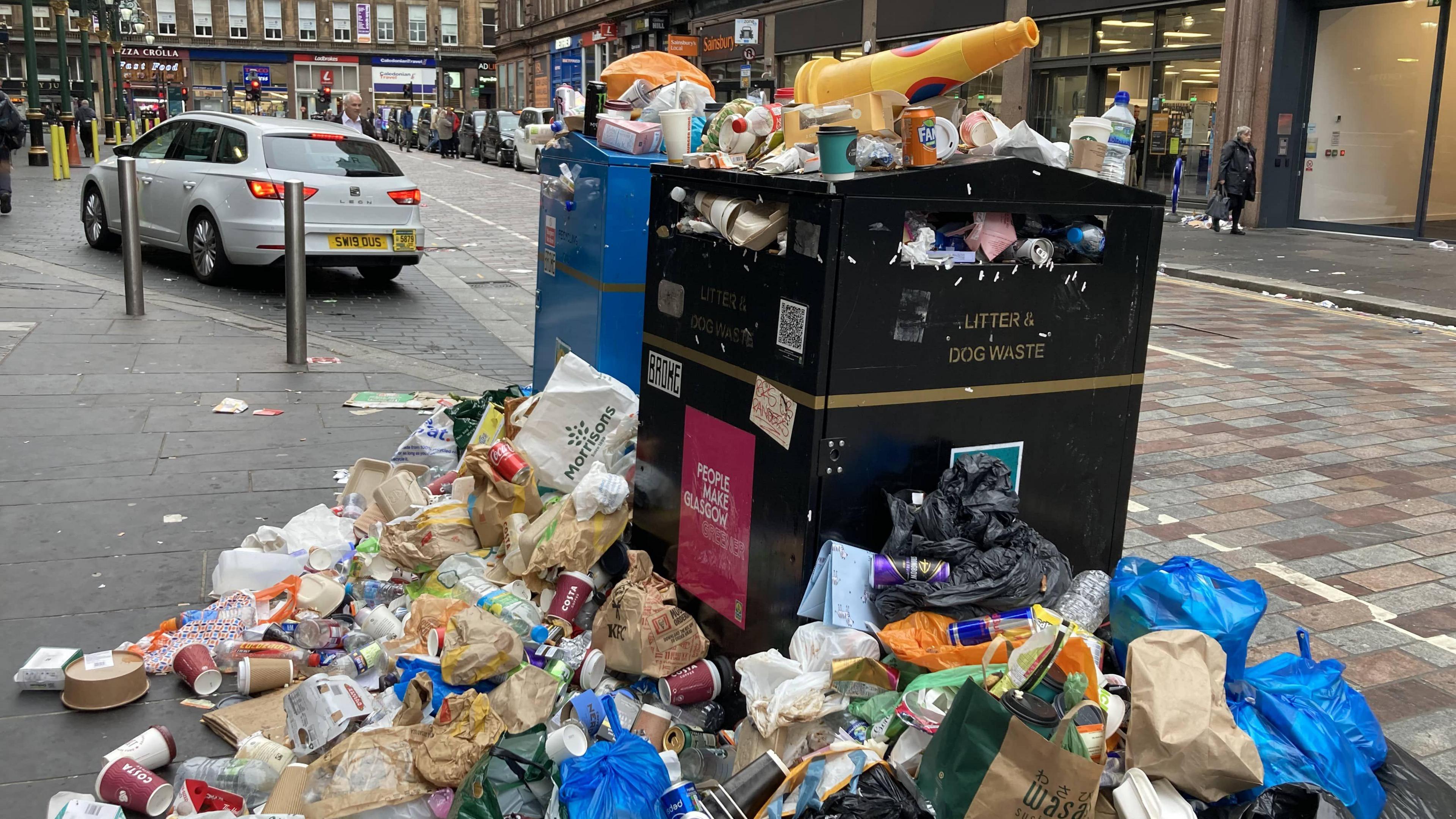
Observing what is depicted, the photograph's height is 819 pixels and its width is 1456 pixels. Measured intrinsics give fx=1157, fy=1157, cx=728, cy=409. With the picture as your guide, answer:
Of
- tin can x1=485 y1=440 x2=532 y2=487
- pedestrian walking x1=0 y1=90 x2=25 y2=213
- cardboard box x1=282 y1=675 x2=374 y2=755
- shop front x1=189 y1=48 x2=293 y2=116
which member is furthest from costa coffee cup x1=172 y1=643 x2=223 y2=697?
shop front x1=189 y1=48 x2=293 y2=116

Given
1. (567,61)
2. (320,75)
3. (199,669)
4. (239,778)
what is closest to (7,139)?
(199,669)

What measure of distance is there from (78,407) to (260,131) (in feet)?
16.1

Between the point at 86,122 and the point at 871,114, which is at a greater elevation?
the point at 86,122

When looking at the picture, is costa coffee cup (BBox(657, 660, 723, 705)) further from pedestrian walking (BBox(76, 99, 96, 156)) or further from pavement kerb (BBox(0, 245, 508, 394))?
pedestrian walking (BBox(76, 99, 96, 156))

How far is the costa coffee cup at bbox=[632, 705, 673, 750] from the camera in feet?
9.77

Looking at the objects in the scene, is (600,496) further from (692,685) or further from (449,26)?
(449,26)

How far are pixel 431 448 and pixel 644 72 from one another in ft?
6.93

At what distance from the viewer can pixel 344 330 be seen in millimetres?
9188

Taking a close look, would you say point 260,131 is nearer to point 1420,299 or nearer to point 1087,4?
point 1420,299

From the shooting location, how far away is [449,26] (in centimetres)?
7888

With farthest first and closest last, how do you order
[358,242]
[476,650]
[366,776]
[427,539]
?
[358,242]
[427,539]
[476,650]
[366,776]

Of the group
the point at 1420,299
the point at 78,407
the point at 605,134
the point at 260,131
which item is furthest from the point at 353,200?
the point at 1420,299

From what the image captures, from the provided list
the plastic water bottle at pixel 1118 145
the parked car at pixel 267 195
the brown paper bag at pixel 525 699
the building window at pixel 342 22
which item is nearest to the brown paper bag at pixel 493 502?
the brown paper bag at pixel 525 699

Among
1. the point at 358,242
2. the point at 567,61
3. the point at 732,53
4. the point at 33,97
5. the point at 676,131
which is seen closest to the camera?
the point at 676,131
